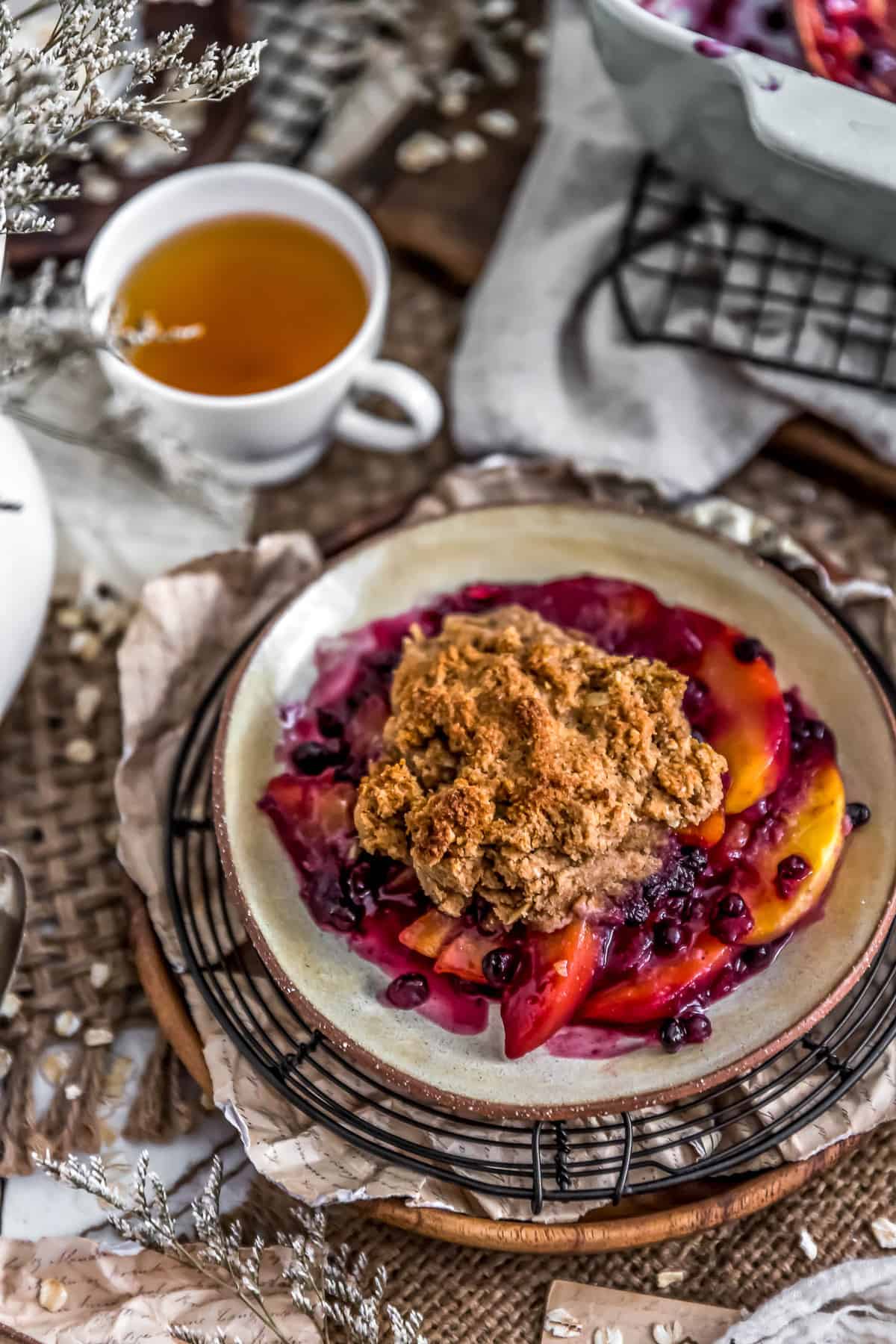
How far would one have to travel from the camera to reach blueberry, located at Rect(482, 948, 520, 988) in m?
2.02

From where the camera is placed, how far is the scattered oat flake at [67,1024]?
241cm

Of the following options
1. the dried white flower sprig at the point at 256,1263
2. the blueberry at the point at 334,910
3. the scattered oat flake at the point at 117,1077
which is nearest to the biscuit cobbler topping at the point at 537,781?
the blueberry at the point at 334,910

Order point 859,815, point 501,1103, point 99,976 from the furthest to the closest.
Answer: point 99,976 < point 859,815 < point 501,1103

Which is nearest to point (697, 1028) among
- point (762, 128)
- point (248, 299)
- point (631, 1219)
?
point (631, 1219)

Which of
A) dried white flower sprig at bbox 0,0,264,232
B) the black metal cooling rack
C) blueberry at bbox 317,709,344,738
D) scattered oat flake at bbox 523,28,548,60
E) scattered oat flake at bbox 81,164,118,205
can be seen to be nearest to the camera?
dried white flower sprig at bbox 0,0,264,232

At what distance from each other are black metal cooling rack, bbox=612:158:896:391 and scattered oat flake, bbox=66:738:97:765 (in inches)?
61.6

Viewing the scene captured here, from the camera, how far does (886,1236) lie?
222cm

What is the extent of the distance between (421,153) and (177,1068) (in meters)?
2.37

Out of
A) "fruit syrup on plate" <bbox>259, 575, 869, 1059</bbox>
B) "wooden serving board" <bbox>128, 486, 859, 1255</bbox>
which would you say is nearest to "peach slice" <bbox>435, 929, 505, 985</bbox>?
"fruit syrup on plate" <bbox>259, 575, 869, 1059</bbox>

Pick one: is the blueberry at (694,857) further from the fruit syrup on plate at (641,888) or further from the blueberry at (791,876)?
the blueberry at (791,876)

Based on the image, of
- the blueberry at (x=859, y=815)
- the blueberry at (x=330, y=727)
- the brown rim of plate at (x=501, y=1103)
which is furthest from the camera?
the blueberry at (x=330, y=727)

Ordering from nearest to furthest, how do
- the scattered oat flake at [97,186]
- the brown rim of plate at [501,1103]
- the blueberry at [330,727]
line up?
the brown rim of plate at [501,1103] → the blueberry at [330,727] → the scattered oat flake at [97,186]

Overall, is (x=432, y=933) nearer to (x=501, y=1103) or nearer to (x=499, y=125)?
(x=501, y=1103)

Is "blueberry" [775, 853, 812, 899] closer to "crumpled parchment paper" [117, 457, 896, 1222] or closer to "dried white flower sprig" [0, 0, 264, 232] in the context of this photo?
"crumpled parchment paper" [117, 457, 896, 1222]
